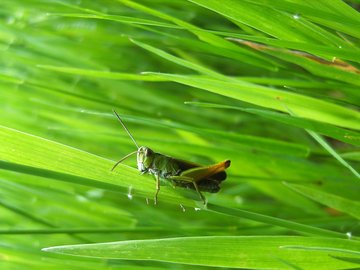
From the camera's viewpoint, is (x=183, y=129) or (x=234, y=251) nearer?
(x=234, y=251)

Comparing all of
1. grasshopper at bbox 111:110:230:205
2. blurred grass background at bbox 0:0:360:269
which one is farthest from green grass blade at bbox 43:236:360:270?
grasshopper at bbox 111:110:230:205

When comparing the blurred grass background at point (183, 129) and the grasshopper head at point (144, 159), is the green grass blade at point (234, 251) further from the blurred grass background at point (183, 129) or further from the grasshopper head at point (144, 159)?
the grasshopper head at point (144, 159)

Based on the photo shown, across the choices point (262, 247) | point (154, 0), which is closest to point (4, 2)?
point (154, 0)

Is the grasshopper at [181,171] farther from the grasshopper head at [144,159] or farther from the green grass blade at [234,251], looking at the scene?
the green grass blade at [234,251]

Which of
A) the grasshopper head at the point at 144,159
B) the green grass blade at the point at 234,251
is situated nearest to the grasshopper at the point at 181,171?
the grasshopper head at the point at 144,159

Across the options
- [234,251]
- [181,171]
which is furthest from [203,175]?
[234,251]

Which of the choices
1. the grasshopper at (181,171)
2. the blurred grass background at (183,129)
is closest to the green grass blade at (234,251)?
the blurred grass background at (183,129)

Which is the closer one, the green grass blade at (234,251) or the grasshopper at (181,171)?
the green grass blade at (234,251)

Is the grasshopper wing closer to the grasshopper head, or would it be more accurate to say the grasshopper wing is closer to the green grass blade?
the grasshopper head

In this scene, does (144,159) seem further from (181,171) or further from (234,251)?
(234,251)
